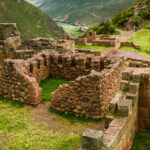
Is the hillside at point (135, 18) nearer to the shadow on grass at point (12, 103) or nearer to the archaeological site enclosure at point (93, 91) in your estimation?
the archaeological site enclosure at point (93, 91)

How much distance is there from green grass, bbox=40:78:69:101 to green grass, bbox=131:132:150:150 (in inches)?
163

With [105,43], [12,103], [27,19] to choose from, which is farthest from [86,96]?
[27,19]

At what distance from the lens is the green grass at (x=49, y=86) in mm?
11812

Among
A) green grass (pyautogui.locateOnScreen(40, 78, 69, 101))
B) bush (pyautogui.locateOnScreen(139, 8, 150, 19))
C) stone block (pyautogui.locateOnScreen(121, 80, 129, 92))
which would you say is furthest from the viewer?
bush (pyautogui.locateOnScreen(139, 8, 150, 19))

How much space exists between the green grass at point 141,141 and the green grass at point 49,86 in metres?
4.15

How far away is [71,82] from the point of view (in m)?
10.2

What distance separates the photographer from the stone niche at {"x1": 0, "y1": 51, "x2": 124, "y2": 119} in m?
9.95

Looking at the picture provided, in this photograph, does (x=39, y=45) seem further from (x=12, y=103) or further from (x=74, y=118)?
(x=74, y=118)

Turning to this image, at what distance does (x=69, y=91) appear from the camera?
33.6 ft

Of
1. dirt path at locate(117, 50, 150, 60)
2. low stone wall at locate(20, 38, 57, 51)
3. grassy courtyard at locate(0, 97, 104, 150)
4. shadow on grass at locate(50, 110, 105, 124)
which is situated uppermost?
low stone wall at locate(20, 38, 57, 51)

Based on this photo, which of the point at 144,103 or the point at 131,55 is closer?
the point at 144,103

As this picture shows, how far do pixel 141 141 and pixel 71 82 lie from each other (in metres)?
3.30

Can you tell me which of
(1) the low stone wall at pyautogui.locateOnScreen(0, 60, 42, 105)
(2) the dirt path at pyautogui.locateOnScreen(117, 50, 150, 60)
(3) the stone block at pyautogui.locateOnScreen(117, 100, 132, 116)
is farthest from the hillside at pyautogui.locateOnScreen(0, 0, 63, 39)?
(3) the stone block at pyautogui.locateOnScreen(117, 100, 132, 116)

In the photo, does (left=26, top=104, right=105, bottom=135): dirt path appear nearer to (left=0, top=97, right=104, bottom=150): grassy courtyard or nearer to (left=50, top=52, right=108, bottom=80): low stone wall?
(left=0, top=97, right=104, bottom=150): grassy courtyard
